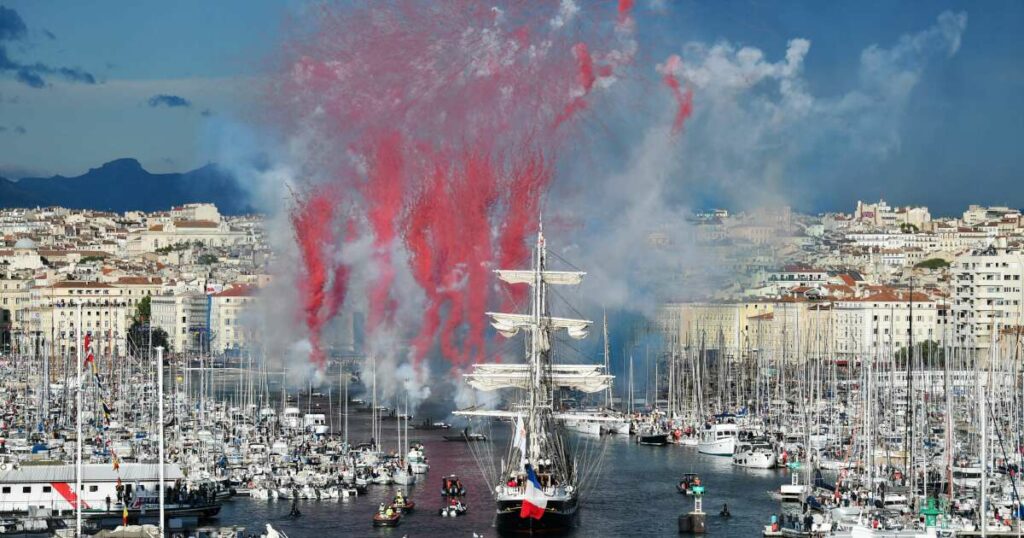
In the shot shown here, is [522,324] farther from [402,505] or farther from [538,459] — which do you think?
[402,505]

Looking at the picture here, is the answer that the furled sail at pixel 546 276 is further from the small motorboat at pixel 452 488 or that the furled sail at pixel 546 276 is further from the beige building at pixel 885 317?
the beige building at pixel 885 317

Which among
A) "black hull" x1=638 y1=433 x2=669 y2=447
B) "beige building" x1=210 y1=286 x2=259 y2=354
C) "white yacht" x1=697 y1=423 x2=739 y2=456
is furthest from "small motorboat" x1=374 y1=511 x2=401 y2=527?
"beige building" x1=210 y1=286 x2=259 y2=354

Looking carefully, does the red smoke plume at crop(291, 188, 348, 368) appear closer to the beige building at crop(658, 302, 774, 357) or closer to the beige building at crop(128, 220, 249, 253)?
the beige building at crop(658, 302, 774, 357)

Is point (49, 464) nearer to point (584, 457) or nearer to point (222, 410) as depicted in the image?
point (584, 457)

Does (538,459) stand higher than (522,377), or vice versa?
(522,377)

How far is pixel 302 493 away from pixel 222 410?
15177mm

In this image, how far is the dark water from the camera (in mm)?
34625

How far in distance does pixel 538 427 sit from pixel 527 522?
319 centimetres

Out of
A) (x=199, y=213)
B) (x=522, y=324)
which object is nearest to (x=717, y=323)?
(x=522, y=324)

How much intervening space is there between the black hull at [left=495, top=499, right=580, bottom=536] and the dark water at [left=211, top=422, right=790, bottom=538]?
29 centimetres

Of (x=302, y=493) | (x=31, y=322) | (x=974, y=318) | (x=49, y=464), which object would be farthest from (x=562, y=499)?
(x=31, y=322)

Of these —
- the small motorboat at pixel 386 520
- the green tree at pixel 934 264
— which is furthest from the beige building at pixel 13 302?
the small motorboat at pixel 386 520

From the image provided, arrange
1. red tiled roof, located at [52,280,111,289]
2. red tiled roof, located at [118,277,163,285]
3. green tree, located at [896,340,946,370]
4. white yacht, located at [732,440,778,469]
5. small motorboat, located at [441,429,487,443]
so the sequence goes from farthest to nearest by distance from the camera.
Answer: red tiled roof, located at [118,277,163,285], red tiled roof, located at [52,280,111,289], green tree, located at [896,340,946,370], small motorboat, located at [441,429,487,443], white yacht, located at [732,440,778,469]

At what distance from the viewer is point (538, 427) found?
36.7 meters
